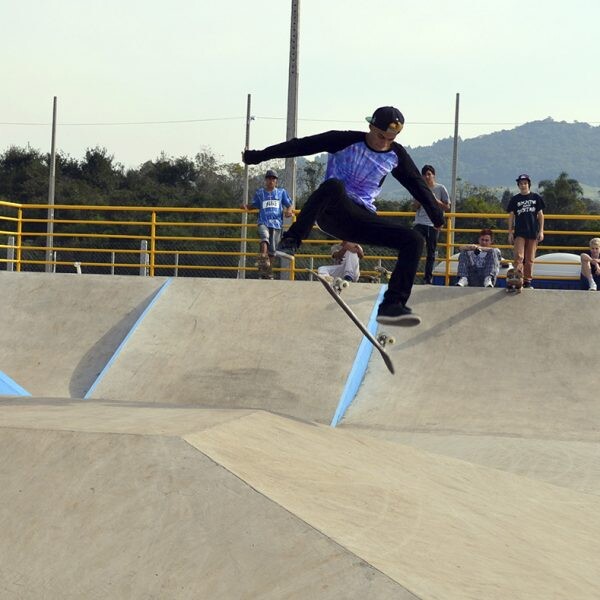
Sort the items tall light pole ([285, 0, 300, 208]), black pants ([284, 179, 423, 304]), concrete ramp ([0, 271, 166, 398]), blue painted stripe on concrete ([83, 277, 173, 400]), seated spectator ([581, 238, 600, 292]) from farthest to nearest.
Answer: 1. tall light pole ([285, 0, 300, 208])
2. seated spectator ([581, 238, 600, 292])
3. concrete ramp ([0, 271, 166, 398])
4. blue painted stripe on concrete ([83, 277, 173, 400])
5. black pants ([284, 179, 423, 304])

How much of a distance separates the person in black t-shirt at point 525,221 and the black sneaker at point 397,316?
4979 mm

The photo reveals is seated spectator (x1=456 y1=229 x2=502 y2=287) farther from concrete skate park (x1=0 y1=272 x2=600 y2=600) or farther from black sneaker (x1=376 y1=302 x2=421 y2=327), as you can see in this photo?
black sneaker (x1=376 y1=302 x2=421 y2=327)

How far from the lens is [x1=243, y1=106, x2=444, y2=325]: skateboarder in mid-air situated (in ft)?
25.9

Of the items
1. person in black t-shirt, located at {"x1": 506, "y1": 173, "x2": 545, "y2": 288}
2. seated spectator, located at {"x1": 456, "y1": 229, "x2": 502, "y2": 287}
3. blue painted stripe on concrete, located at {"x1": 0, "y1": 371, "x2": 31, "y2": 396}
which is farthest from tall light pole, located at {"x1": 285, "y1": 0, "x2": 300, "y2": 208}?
blue painted stripe on concrete, located at {"x1": 0, "y1": 371, "x2": 31, "y2": 396}

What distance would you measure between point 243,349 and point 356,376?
128 cm

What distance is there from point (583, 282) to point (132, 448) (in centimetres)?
1037

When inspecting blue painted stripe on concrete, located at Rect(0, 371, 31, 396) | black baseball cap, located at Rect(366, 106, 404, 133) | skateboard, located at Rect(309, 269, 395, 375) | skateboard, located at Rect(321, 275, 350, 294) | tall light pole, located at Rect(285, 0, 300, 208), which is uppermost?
tall light pole, located at Rect(285, 0, 300, 208)

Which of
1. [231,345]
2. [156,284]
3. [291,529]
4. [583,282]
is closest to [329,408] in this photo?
[231,345]

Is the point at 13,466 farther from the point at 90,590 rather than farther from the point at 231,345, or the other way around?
the point at 231,345

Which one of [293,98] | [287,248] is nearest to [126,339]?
[287,248]

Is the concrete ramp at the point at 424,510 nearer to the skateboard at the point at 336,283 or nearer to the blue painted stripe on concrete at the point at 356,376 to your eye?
the skateboard at the point at 336,283

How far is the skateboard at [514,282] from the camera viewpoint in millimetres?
11945

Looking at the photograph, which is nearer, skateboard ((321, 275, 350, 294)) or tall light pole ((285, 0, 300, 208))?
skateboard ((321, 275, 350, 294))

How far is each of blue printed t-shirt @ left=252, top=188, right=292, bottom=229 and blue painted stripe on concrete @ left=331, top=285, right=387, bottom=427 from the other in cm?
309
